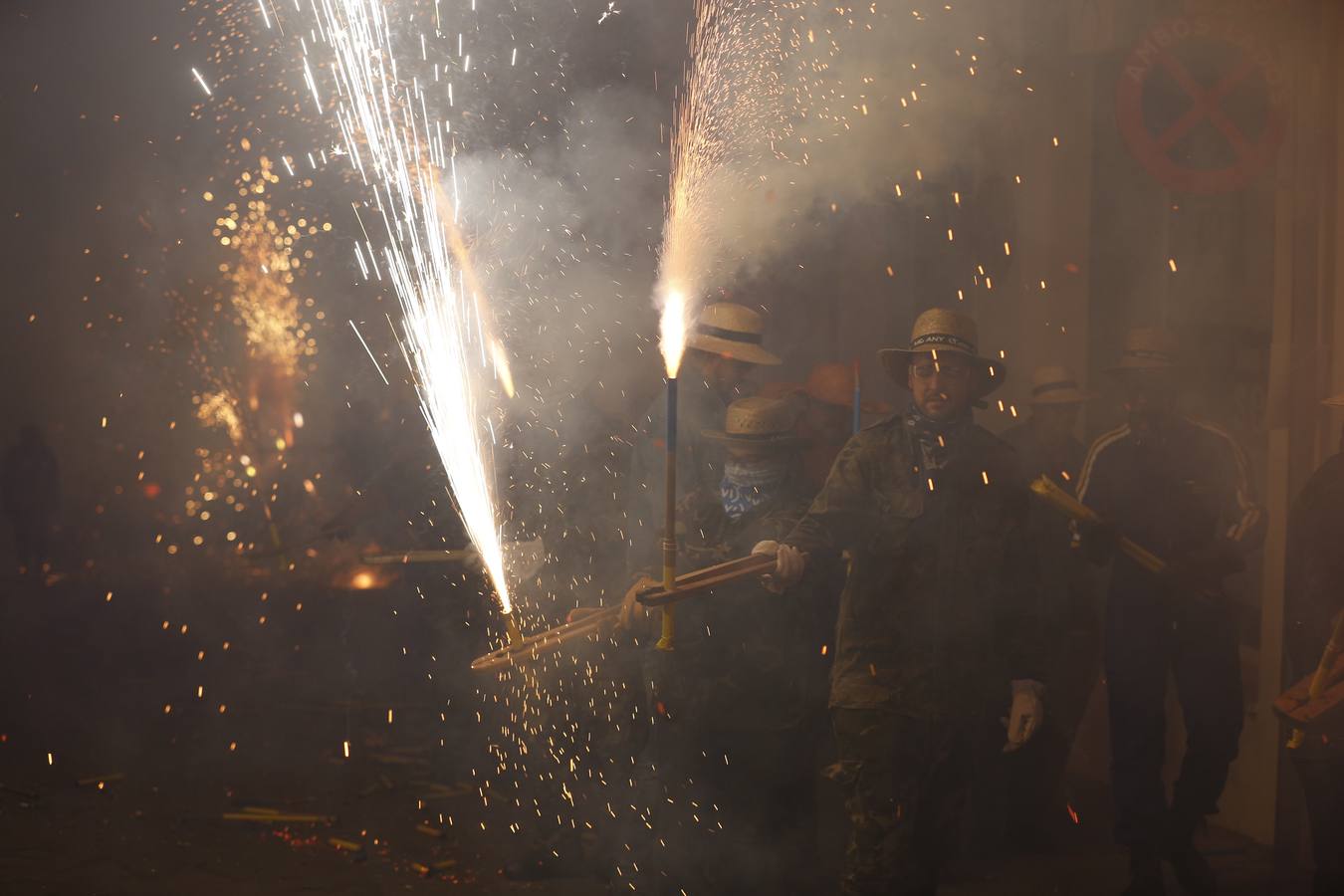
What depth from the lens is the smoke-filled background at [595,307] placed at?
163 inches

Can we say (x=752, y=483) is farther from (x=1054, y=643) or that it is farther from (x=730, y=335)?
(x=1054, y=643)

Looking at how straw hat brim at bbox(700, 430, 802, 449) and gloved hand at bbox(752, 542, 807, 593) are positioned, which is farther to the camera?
straw hat brim at bbox(700, 430, 802, 449)

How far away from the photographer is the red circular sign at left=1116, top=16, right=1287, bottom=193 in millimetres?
4039

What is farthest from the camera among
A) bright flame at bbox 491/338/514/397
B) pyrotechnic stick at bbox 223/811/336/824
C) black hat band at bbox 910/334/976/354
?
bright flame at bbox 491/338/514/397

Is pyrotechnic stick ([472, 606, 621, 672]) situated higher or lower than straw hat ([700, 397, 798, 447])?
lower

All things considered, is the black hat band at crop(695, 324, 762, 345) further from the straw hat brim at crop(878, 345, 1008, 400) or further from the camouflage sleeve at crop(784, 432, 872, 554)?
the camouflage sleeve at crop(784, 432, 872, 554)

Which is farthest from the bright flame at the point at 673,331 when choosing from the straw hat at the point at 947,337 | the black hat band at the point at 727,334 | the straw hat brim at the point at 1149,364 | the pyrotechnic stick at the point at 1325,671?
the pyrotechnic stick at the point at 1325,671

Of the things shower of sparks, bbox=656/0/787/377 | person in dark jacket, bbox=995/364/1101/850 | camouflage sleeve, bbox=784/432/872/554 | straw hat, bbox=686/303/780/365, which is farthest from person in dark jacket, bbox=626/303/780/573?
person in dark jacket, bbox=995/364/1101/850

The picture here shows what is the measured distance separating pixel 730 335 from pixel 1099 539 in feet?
4.83

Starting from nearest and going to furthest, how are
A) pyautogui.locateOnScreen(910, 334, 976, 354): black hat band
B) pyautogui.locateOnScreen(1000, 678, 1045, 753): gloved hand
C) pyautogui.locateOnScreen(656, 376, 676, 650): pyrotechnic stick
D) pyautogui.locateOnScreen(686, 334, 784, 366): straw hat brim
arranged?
1. pyautogui.locateOnScreen(656, 376, 676, 650): pyrotechnic stick
2. pyautogui.locateOnScreen(1000, 678, 1045, 753): gloved hand
3. pyautogui.locateOnScreen(910, 334, 976, 354): black hat band
4. pyautogui.locateOnScreen(686, 334, 784, 366): straw hat brim

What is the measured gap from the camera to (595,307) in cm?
649

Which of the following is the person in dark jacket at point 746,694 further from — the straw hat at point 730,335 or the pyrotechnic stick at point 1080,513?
the pyrotechnic stick at point 1080,513

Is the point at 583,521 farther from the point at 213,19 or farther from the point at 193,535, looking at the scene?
the point at 193,535

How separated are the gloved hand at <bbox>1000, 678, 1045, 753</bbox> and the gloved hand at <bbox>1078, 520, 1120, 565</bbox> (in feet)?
2.17
